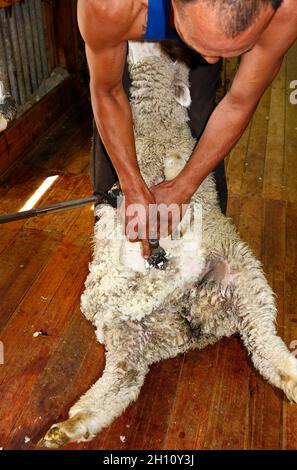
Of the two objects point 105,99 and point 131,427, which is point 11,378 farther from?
point 105,99

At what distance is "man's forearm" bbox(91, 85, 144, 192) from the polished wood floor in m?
0.67

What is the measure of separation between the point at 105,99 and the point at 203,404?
3.34 ft

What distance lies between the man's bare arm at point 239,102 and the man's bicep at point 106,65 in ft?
1.09

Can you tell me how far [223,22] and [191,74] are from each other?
77cm

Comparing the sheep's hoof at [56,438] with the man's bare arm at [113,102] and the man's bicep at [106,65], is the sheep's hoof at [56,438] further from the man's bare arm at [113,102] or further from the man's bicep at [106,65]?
the man's bicep at [106,65]

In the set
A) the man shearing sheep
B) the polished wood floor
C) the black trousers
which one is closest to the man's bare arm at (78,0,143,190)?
the man shearing sheep

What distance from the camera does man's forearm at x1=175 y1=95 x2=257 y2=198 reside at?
1.42 metres

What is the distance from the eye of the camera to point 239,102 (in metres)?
1.45

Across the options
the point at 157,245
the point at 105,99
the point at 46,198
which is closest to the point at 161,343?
the point at 157,245

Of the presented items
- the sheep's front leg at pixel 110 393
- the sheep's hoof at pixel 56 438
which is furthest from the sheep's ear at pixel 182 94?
the sheep's hoof at pixel 56 438

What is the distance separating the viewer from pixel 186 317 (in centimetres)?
155

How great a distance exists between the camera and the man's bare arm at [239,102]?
129 cm

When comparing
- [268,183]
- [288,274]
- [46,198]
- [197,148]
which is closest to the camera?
[197,148]
